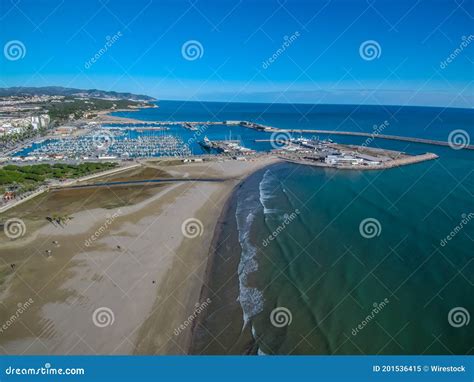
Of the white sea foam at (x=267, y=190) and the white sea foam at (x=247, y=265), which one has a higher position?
the white sea foam at (x=267, y=190)

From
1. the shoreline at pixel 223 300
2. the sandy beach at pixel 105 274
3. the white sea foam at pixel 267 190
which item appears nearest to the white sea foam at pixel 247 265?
the shoreline at pixel 223 300

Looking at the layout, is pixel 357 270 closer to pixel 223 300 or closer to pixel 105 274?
pixel 223 300

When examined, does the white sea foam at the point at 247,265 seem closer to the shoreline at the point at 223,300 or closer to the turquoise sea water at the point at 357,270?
the turquoise sea water at the point at 357,270

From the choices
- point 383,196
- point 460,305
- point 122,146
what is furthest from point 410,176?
point 122,146

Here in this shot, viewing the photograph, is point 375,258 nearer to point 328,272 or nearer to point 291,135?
point 328,272

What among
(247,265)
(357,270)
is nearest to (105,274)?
(247,265)

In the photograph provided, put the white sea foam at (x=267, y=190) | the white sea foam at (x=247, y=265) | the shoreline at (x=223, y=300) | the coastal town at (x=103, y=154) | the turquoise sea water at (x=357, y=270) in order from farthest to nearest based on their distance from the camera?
the coastal town at (x=103, y=154) → the white sea foam at (x=267, y=190) → the white sea foam at (x=247, y=265) → the turquoise sea water at (x=357, y=270) → the shoreline at (x=223, y=300)
